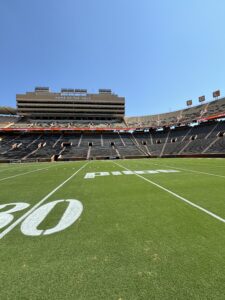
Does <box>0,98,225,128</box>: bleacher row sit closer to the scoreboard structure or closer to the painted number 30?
the scoreboard structure

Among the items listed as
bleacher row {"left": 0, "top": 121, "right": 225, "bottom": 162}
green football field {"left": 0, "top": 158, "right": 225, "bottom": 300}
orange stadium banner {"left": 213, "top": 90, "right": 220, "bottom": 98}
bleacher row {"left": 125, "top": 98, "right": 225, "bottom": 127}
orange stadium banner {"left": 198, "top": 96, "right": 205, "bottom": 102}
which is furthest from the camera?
orange stadium banner {"left": 198, "top": 96, "right": 205, "bottom": 102}

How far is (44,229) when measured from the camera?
4.14 metres

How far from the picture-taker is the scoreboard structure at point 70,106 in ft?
299

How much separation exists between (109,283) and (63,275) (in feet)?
2.28

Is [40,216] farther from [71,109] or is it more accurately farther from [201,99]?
[71,109]

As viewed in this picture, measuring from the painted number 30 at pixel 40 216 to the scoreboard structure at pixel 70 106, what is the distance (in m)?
90.5

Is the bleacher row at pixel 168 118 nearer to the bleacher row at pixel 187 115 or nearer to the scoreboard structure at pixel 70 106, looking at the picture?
the bleacher row at pixel 187 115

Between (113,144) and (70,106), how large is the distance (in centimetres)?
4079

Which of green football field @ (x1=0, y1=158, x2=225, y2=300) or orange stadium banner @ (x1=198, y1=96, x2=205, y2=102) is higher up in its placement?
orange stadium banner @ (x1=198, y1=96, x2=205, y2=102)

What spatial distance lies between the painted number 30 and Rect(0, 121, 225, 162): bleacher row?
4353 cm

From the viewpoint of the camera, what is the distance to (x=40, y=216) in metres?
4.97

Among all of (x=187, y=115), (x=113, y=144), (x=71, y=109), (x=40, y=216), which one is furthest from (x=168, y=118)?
(x=40, y=216)

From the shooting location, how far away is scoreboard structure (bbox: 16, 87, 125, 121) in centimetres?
9125

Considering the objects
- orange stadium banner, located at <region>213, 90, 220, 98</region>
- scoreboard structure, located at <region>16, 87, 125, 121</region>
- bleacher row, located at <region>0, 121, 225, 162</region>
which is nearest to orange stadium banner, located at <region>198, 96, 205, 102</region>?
orange stadium banner, located at <region>213, 90, 220, 98</region>
